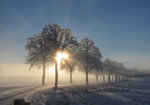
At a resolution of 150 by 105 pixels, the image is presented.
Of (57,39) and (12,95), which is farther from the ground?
(57,39)

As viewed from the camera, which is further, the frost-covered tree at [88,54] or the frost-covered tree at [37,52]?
the frost-covered tree at [88,54]

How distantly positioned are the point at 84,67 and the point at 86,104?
26665mm

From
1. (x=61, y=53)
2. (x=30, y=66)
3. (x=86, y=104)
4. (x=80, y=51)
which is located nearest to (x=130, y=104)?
(x=86, y=104)

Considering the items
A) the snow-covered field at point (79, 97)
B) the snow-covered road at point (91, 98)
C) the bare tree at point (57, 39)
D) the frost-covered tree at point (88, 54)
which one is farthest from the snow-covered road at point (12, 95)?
the frost-covered tree at point (88, 54)

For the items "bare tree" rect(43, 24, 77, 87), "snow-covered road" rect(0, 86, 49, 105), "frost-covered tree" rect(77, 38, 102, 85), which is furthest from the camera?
"frost-covered tree" rect(77, 38, 102, 85)

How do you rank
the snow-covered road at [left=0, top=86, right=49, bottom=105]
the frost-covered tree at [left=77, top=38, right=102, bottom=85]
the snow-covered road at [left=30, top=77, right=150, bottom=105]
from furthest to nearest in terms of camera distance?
the frost-covered tree at [left=77, top=38, right=102, bottom=85] → the snow-covered road at [left=0, top=86, right=49, bottom=105] → the snow-covered road at [left=30, top=77, right=150, bottom=105]

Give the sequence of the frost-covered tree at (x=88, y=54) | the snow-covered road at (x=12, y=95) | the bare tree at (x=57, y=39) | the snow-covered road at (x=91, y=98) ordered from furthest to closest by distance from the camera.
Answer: the frost-covered tree at (x=88, y=54) → the bare tree at (x=57, y=39) → the snow-covered road at (x=12, y=95) → the snow-covered road at (x=91, y=98)

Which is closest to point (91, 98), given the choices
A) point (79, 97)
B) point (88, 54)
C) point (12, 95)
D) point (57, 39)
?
point (79, 97)

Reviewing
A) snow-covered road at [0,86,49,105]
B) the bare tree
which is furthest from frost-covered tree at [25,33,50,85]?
snow-covered road at [0,86,49,105]

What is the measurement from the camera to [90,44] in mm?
36625

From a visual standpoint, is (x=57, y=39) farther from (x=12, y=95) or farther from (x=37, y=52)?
(x=12, y=95)

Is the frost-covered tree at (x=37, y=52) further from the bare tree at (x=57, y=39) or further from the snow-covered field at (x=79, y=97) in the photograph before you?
the snow-covered field at (x=79, y=97)

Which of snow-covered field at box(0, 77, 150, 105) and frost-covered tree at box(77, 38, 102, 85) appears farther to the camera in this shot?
frost-covered tree at box(77, 38, 102, 85)

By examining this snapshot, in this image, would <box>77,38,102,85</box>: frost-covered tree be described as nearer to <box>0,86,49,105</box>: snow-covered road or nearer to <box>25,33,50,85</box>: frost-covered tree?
<box>25,33,50,85</box>: frost-covered tree
